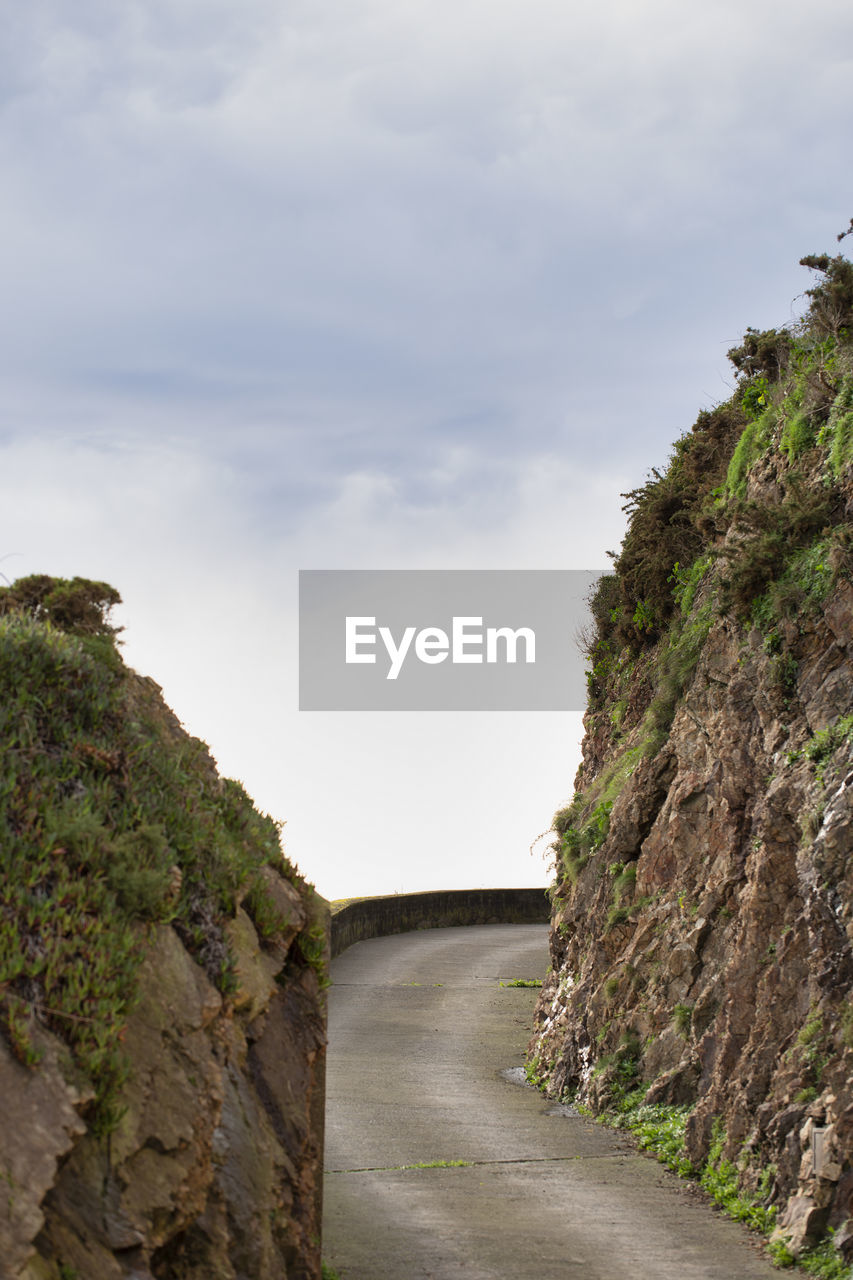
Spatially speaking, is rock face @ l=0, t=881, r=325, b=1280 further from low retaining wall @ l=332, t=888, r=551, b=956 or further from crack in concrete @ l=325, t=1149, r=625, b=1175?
low retaining wall @ l=332, t=888, r=551, b=956

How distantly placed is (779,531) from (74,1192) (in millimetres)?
10812

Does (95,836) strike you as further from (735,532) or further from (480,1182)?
(735,532)

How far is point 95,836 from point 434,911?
3060 centimetres

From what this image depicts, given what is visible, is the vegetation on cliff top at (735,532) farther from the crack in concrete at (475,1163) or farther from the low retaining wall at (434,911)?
the low retaining wall at (434,911)

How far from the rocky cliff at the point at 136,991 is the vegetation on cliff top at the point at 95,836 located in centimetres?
2

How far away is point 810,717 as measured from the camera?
41.2ft

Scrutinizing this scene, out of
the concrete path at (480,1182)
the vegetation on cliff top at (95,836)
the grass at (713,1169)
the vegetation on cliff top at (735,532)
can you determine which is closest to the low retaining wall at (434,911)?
the concrete path at (480,1182)

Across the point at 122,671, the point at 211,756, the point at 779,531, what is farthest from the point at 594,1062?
the point at 122,671

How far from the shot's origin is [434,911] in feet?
121

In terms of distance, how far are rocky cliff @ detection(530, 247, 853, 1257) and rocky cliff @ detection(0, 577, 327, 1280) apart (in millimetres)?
4572

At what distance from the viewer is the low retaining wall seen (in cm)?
3154

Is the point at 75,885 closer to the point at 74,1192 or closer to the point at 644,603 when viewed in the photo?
the point at 74,1192

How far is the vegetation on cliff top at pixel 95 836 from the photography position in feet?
20.9

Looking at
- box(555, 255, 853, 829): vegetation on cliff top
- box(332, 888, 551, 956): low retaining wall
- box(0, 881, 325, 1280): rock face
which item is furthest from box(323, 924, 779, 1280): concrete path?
box(332, 888, 551, 956): low retaining wall
